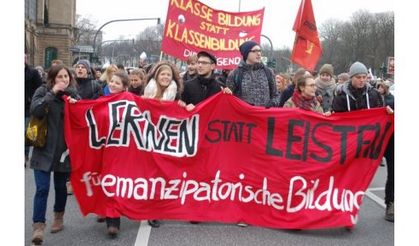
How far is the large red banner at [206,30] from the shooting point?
877cm

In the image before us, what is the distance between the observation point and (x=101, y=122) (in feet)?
17.5

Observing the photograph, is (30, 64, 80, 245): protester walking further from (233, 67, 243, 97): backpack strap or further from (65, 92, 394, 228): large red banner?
(233, 67, 243, 97): backpack strap

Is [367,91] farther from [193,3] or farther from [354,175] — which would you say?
[193,3]

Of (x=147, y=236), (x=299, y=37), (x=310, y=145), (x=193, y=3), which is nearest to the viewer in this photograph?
(x=147, y=236)

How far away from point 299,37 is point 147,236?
4.26 metres

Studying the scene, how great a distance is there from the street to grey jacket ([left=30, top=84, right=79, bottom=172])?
70cm

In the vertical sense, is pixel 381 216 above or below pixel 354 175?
below

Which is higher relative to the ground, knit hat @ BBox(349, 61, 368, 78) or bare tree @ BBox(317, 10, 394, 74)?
bare tree @ BBox(317, 10, 394, 74)

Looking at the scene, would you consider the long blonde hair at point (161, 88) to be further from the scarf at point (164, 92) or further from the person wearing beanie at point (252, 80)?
the person wearing beanie at point (252, 80)

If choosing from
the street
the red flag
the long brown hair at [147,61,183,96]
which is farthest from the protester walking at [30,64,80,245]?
the red flag

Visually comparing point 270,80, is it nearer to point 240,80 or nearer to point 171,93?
point 240,80

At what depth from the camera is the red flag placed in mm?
8109

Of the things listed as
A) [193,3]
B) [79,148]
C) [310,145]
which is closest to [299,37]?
[193,3]

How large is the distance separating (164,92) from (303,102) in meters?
1.55
